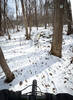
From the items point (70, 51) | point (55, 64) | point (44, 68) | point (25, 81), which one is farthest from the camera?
point (70, 51)

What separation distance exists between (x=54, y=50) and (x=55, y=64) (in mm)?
825

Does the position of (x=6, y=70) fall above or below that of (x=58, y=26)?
→ below

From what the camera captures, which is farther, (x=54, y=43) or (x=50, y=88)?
(x=54, y=43)

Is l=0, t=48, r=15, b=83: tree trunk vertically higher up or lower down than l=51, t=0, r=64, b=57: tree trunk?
lower down

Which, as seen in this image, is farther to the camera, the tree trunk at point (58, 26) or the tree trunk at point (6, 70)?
the tree trunk at point (58, 26)

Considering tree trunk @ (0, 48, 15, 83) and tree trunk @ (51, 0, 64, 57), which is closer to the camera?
tree trunk @ (0, 48, 15, 83)

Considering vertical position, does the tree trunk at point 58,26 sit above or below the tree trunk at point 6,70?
above

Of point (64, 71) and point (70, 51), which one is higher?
point (70, 51)

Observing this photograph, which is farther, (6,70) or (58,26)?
(58,26)

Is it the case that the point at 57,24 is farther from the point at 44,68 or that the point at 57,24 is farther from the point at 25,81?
the point at 25,81

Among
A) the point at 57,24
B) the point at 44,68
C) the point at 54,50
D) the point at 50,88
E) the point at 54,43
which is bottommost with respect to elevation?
the point at 50,88

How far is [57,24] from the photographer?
13.4 feet

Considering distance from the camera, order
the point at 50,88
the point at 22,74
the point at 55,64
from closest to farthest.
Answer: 1. the point at 50,88
2. the point at 22,74
3. the point at 55,64

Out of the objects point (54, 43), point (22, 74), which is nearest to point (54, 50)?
point (54, 43)
